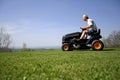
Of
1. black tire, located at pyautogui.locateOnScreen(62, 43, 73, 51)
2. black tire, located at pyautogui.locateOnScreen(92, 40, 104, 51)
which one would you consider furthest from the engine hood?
black tire, located at pyautogui.locateOnScreen(92, 40, 104, 51)

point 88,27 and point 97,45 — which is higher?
point 88,27

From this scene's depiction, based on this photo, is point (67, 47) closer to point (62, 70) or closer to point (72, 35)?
point (72, 35)

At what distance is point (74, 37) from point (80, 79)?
8.70 m

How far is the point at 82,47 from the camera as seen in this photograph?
11148 millimetres

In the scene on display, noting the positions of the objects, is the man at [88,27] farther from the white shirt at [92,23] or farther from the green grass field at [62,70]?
the green grass field at [62,70]

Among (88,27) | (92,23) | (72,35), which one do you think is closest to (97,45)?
(88,27)

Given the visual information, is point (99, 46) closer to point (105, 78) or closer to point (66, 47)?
point (66, 47)

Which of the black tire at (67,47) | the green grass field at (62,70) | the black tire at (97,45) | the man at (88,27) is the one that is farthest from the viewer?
the black tire at (67,47)

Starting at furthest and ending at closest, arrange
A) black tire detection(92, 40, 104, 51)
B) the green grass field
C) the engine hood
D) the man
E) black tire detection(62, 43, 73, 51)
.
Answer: black tire detection(62, 43, 73, 51)
the engine hood
the man
black tire detection(92, 40, 104, 51)
the green grass field

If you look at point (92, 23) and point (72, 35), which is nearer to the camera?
point (92, 23)

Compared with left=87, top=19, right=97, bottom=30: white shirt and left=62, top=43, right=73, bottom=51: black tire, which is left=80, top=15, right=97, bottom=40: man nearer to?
left=87, top=19, right=97, bottom=30: white shirt

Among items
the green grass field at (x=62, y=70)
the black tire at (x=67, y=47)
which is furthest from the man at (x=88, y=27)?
the green grass field at (x=62, y=70)

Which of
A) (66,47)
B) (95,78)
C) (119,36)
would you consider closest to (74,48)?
(66,47)

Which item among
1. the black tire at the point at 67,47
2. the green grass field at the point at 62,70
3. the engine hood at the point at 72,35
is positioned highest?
the engine hood at the point at 72,35
